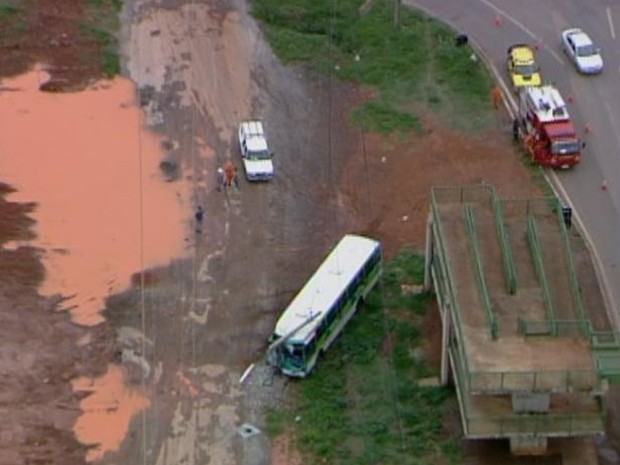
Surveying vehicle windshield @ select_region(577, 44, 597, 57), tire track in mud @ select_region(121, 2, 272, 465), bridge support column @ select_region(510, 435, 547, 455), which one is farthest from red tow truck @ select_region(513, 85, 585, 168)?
bridge support column @ select_region(510, 435, 547, 455)

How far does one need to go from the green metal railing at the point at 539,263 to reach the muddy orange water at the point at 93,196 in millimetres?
13864

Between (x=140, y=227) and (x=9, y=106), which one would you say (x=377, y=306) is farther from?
(x=9, y=106)

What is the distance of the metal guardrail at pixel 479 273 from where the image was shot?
181 ft

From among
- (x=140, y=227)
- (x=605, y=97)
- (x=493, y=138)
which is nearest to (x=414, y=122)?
(x=493, y=138)

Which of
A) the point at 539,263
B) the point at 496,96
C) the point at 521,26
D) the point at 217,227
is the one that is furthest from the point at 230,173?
the point at 521,26

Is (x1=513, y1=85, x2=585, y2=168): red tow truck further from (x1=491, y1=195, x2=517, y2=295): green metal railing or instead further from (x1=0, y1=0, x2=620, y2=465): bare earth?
(x1=491, y1=195, x2=517, y2=295): green metal railing

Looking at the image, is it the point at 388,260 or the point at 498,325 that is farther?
the point at 388,260

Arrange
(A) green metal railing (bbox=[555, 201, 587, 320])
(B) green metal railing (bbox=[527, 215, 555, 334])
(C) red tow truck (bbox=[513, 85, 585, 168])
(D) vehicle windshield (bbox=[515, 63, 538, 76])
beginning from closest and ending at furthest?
(B) green metal railing (bbox=[527, 215, 555, 334]) → (A) green metal railing (bbox=[555, 201, 587, 320]) → (C) red tow truck (bbox=[513, 85, 585, 168]) → (D) vehicle windshield (bbox=[515, 63, 538, 76])

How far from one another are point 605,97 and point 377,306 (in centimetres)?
1860

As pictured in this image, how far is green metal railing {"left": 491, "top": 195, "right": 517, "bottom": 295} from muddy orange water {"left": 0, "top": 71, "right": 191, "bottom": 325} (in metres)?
12.9

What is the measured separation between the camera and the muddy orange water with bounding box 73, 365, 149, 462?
57125 millimetres

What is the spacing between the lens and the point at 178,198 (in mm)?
69688

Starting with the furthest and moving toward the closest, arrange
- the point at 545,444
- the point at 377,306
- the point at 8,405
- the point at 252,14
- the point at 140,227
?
1. the point at 252,14
2. the point at 140,227
3. the point at 377,306
4. the point at 8,405
5. the point at 545,444

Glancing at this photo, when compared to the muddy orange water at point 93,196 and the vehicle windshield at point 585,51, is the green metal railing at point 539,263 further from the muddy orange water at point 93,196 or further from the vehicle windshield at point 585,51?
the vehicle windshield at point 585,51
